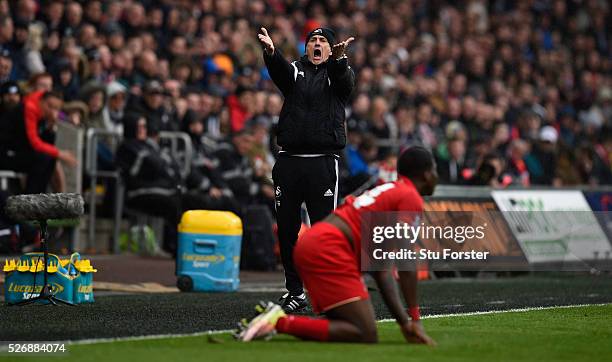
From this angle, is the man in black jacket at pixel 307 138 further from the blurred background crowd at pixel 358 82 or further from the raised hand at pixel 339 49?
the blurred background crowd at pixel 358 82

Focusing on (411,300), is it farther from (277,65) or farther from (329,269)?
(277,65)

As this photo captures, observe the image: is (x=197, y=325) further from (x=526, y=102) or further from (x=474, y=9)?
(x=474, y=9)

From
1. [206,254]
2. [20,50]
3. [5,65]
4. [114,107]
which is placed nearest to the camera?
[206,254]

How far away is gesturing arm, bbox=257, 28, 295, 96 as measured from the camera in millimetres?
11312

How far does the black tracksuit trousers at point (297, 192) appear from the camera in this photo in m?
11.6

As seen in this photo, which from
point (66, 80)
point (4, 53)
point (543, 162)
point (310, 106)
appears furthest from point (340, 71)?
point (543, 162)

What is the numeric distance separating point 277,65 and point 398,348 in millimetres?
3461

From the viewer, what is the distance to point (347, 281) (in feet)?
29.2

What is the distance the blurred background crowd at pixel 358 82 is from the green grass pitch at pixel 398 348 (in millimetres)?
8512

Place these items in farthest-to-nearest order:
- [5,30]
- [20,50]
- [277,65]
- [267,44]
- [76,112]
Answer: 1. [20,50]
2. [76,112]
3. [5,30]
4. [277,65]
5. [267,44]

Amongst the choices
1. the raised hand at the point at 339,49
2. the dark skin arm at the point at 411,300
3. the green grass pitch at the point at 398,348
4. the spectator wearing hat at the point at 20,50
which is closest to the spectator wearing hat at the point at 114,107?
the spectator wearing hat at the point at 20,50

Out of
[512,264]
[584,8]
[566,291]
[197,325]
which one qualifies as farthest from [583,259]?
[584,8]

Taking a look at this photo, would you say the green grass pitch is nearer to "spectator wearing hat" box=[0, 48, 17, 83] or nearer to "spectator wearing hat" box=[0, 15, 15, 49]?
"spectator wearing hat" box=[0, 48, 17, 83]

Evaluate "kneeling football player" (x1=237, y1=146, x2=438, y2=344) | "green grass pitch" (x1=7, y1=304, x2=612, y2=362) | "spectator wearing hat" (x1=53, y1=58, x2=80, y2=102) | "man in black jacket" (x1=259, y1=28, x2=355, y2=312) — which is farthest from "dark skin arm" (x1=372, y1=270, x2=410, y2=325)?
"spectator wearing hat" (x1=53, y1=58, x2=80, y2=102)
